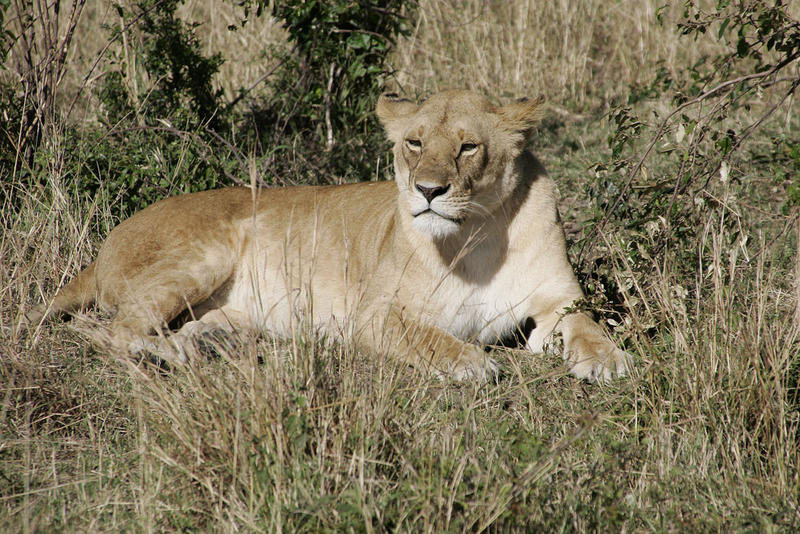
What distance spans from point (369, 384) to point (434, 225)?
85cm

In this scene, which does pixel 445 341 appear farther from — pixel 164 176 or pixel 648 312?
pixel 164 176

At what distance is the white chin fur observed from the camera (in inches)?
133

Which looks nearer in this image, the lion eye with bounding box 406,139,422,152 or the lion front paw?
the lion front paw

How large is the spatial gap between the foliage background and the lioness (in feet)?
0.54

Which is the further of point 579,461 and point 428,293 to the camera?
point 428,293

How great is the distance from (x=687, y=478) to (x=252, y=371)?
4.13ft

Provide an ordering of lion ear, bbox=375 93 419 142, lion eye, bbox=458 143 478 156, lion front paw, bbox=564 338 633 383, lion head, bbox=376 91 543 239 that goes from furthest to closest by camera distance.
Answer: lion ear, bbox=375 93 419 142 < lion eye, bbox=458 143 478 156 < lion head, bbox=376 91 543 239 < lion front paw, bbox=564 338 633 383

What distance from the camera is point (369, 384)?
2.75 metres

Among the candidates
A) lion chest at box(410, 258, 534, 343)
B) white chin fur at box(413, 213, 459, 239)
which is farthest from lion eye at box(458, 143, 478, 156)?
lion chest at box(410, 258, 534, 343)

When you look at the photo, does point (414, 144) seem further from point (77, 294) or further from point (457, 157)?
point (77, 294)

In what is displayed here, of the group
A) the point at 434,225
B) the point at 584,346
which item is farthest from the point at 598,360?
the point at 434,225

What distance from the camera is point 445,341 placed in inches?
138

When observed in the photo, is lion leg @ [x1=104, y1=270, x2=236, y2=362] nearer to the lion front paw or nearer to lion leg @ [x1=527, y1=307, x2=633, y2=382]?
lion leg @ [x1=527, y1=307, x2=633, y2=382]

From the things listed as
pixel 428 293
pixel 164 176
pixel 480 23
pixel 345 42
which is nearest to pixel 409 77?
pixel 480 23
